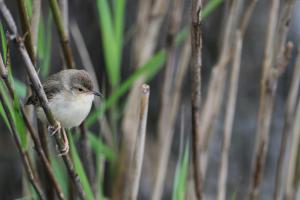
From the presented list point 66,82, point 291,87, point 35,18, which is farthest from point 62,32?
point 291,87

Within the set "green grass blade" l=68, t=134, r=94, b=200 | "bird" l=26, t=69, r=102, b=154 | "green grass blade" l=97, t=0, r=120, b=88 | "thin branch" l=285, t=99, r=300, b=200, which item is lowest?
"thin branch" l=285, t=99, r=300, b=200

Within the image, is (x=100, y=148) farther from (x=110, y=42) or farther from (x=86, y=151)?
(x=110, y=42)

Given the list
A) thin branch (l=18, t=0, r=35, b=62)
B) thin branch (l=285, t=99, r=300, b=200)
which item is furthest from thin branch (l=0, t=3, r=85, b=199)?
thin branch (l=285, t=99, r=300, b=200)

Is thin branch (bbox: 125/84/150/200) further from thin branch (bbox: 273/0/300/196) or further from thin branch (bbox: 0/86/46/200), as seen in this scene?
thin branch (bbox: 273/0/300/196)

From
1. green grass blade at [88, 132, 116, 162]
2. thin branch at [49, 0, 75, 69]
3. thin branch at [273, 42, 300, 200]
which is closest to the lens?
thin branch at [49, 0, 75, 69]

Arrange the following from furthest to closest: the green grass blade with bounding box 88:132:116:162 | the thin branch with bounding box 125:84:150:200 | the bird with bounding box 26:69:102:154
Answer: the green grass blade with bounding box 88:132:116:162
the bird with bounding box 26:69:102:154
the thin branch with bounding box 125:84:150:200

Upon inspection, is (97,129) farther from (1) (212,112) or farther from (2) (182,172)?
(2) (182,172)

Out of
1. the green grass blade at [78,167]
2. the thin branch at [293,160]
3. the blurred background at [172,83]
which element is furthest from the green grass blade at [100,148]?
the thin branch at [293,160]

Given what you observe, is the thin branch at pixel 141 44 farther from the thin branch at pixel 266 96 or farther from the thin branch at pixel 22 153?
the thin branch at pixel 22 153
